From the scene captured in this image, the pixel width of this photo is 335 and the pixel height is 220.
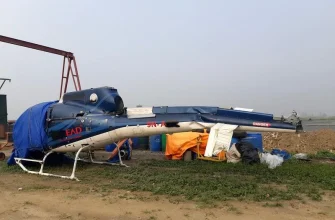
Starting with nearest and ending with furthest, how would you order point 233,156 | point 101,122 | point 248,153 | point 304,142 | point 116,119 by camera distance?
1. point 116,119
2. point 101,122
3. point 248,153
4. point 233,156
5. point 304,142

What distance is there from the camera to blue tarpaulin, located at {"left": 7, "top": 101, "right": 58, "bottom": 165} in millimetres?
10719

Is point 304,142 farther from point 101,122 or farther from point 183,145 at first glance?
point 101,122

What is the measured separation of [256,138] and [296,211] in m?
8.09

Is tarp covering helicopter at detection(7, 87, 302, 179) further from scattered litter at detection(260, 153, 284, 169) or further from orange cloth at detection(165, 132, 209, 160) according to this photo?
orange cloth at detection(165, 132, 209, 160)

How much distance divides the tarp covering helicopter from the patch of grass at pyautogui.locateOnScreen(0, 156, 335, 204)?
0.93m

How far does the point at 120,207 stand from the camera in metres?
6.27

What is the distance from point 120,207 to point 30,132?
5.99m

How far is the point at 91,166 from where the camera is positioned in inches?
449

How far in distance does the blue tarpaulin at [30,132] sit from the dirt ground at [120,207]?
103 inches

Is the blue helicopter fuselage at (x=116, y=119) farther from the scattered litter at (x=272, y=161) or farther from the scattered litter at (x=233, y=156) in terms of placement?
the scattered litter at (x=233, y=156)

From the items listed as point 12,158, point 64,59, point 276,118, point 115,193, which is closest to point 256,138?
point 276,118

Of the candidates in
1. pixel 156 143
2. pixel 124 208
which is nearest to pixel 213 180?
pixel 124 208

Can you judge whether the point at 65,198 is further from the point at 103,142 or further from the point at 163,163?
the point at 163,163

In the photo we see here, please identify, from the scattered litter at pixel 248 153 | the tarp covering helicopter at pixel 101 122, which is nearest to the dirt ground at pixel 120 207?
the tarp covering helicopter at pixel 101 122
